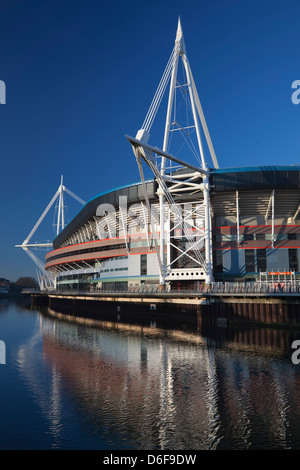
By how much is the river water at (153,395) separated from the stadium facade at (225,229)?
57.9 ft

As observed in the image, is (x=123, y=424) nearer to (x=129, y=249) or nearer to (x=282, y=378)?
(x=282, y=378)

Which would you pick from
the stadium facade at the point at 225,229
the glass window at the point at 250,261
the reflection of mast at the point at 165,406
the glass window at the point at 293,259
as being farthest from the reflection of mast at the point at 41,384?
the glass window at the point at 293,259

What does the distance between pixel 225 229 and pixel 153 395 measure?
3656 cm

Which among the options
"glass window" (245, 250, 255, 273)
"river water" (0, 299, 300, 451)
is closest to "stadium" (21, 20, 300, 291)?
"glass window" (245, 250, 255, 273)

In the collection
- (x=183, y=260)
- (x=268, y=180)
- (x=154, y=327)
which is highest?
(x=268, y=180)

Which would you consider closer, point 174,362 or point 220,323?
point 174,362

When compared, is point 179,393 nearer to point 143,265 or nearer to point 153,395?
point 153,395

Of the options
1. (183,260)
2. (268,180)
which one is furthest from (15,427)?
(268,180)

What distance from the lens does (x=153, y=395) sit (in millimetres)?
17312

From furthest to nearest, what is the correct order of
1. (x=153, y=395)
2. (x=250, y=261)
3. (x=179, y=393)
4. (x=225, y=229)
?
(x=225, y=229) < (x=250, y=261) < (x=179, y=393) < (x=153, y=395)

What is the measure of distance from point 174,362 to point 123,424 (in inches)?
423

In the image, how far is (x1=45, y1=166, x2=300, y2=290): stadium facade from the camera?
47188mm

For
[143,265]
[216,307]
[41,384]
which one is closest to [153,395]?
[41,384]
